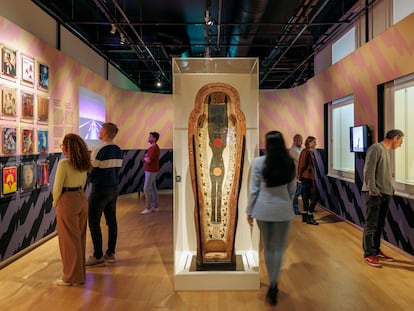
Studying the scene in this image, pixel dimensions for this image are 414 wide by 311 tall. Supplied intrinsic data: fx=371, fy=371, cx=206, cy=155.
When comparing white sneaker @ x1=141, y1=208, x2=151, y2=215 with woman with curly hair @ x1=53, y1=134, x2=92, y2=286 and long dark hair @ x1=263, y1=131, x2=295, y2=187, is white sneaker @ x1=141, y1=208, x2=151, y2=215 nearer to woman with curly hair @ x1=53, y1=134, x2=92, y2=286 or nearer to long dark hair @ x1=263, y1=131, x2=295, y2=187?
woman with curly hair @ x1=53, y1=134, x2=92, y2=286

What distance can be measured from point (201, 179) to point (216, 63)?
1151 mm

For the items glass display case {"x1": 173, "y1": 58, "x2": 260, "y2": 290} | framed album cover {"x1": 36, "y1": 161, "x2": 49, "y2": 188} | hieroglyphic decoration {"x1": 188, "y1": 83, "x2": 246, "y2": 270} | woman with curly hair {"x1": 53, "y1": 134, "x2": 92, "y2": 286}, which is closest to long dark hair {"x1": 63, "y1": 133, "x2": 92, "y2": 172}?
woman with curly hair {"x1": 53, "y1": 134, "x2": 92, "y2": 286}

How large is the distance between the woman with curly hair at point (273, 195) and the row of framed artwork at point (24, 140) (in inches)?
111

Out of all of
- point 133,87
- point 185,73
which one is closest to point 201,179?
point 185,73

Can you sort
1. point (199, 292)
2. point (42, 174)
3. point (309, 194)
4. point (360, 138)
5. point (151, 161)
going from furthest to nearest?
1. point (151, 161)
2. point (309, 194)
3. point (360, 138)
4. point (42, 174)
5. point (199, 292)

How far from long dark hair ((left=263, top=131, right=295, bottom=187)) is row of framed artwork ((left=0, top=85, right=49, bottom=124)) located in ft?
9.72

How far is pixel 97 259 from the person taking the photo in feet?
13.6

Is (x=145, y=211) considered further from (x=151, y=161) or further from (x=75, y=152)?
(x=75, y=152)

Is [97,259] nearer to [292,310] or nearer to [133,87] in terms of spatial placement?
[292,310]

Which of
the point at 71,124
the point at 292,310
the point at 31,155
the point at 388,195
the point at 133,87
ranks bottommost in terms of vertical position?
the point at 292,310

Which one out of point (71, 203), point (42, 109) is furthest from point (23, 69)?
point (71, 203)

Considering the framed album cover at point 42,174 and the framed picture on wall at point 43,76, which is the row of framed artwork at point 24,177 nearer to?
the framed album cover at point 42,174

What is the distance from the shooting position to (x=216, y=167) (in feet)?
12.0

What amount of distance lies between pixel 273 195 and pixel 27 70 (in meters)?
3.53
